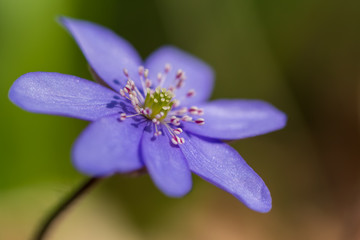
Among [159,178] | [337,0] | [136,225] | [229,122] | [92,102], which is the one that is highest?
[92,102]

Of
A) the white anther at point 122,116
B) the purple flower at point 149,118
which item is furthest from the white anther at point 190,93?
the white anther at point 122,116

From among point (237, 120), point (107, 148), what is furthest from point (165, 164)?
point (237, 120)

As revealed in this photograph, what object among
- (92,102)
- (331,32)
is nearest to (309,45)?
(331,32)

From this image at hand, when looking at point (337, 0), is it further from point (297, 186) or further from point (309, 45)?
point (297, 186)

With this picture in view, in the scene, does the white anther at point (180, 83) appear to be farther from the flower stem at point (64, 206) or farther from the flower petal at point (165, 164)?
the flower stem at point (64, 206)

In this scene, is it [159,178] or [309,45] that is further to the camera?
[309,45]

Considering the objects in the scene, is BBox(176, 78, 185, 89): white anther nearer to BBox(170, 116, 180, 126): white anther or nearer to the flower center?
the flower center
